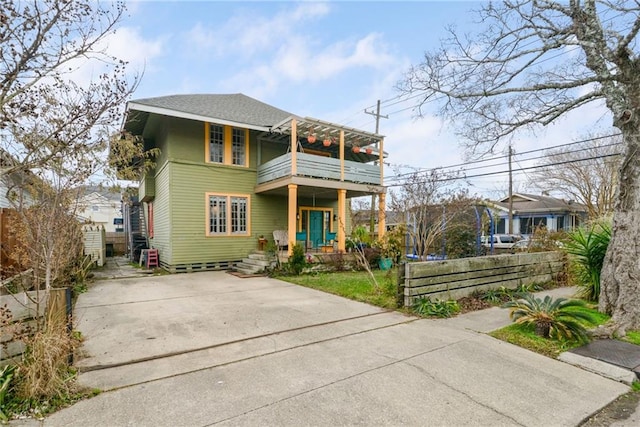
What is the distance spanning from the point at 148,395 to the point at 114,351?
1.42 m

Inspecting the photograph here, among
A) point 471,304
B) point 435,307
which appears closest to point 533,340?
point 435,307

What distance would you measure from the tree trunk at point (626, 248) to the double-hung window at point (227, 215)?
10.4 metres

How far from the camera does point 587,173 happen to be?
65.5 ft

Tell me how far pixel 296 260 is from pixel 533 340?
709cm

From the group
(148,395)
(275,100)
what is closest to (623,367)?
(148,395)

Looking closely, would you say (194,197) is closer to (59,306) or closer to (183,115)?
(183,115)

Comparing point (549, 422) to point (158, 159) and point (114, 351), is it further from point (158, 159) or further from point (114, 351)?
point (158, 159)

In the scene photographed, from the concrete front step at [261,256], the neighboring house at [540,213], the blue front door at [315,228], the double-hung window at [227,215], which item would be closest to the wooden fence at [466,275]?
the concrete front step at [261,256]

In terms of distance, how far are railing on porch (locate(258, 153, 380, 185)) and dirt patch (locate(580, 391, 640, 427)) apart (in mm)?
9174

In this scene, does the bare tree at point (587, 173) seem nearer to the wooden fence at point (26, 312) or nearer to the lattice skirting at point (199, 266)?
the lattice skirting at point (199, 266)

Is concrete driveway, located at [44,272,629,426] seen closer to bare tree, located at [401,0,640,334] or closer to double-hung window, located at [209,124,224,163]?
bare tree, located at [401,0,640,334]

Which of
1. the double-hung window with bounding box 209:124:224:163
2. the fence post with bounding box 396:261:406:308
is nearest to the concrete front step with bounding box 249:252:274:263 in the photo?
the double-hung window with bounding box 209:124:224:163

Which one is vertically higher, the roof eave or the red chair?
the roof eave

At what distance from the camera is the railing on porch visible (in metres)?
11.0
